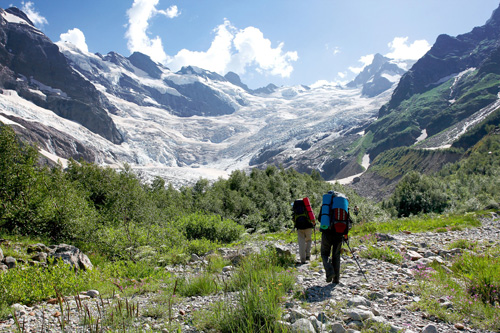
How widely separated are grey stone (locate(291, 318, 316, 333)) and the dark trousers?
2.86 metres

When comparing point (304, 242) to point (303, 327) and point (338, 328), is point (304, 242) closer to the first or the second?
point (338, 328)

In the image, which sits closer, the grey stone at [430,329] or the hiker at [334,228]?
Answer: the grey stone at [430,329]

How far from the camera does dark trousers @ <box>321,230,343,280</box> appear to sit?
6934 millimetres

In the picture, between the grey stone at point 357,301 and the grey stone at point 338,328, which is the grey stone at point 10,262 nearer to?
the grey stone at point 338,328

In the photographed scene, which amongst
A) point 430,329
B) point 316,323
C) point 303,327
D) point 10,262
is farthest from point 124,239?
point 430,329

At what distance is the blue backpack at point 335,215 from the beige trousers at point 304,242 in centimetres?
253

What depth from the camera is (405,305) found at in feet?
17.1

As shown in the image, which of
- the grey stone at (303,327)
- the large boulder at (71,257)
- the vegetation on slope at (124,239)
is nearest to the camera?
the grey stone at (303,327)

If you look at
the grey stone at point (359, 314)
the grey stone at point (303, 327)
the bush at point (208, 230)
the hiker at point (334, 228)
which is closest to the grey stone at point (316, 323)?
the grey stone at point (303, 327)

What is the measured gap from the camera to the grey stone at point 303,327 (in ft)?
13.4

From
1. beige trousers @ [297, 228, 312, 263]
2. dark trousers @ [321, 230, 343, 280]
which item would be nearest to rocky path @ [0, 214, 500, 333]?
dark trousers @ [321, 230, 343, 280]

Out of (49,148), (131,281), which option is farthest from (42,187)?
(49,148)

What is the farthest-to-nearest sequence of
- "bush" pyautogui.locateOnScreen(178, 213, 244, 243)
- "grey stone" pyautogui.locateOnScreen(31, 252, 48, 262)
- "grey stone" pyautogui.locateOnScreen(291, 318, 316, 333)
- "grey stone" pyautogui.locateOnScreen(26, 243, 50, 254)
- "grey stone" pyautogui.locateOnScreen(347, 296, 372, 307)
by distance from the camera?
"bush" pyautogui.locateOnScreen(178, 213, 244, 243) → "grey stone" pyautogui.locateOnScreen(26, 243, 50, 254) → "grey stone" pyautogui.locateOnScreen(31, 252, 48, 262) → "grey stone" pyautogui.locateOnScreen(347, 296, 372, 307) → "grey stone" pyautogui.locateOnScreen(291, 318, 316, 333)

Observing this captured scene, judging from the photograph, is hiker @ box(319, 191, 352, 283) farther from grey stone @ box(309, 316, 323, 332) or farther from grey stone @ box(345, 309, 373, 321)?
grey stone @ box(309, 316, 323, 332)
